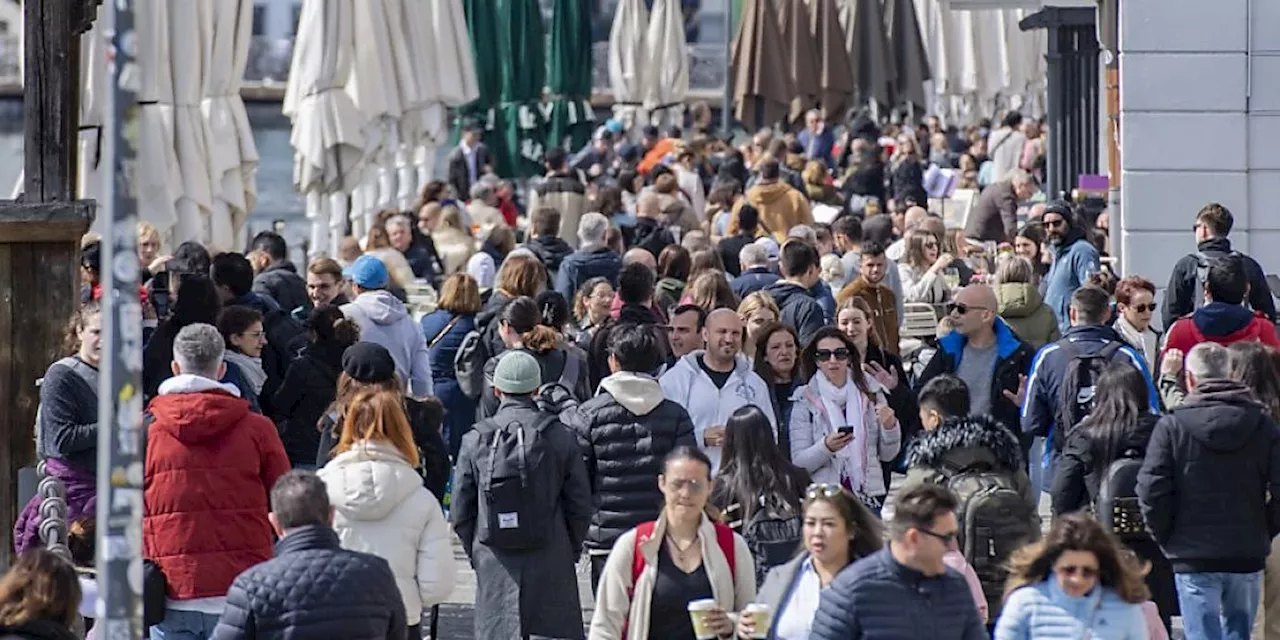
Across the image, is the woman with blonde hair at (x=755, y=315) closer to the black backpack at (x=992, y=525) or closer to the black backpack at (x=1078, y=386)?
the black backpack at (x=1078, y=386)

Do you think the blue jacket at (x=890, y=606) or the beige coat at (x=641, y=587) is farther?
the beige coat at (x=641, y=587)

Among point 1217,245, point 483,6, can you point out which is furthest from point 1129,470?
point 483,6

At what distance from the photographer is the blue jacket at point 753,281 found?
15688 mm

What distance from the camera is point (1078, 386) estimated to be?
12.4 metres

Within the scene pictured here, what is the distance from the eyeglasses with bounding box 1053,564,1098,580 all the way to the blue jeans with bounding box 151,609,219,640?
2.99 meters

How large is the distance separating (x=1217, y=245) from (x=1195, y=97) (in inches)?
91.6

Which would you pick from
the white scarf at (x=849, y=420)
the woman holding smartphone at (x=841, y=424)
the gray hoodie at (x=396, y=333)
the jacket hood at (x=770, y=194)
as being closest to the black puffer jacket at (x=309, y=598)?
the woman holding smartphone at (x=841, y=424)

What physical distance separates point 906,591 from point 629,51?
26916 millimetres

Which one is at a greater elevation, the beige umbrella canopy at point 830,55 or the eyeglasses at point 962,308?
the beige umbrella canopy at point 830,55

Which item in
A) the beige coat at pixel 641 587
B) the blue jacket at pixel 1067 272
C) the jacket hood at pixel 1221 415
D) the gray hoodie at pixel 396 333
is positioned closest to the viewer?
the beige coat at pixel 641 587

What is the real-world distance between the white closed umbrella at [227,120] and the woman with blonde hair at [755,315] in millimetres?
4404

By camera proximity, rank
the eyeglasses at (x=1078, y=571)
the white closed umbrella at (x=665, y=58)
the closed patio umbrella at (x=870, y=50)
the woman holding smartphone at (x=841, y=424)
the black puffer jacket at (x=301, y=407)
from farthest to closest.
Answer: the white closed umbrella at (x=665, y=58)
the closed patio umbrella at (x=870, y=50)
the black puffer jacket at (x=301, y=407)
the woman holding smartphone at (x=841, y=424)
the eyeglasses at (x=1078, y=571)

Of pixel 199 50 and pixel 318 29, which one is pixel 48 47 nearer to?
pixel 199 50

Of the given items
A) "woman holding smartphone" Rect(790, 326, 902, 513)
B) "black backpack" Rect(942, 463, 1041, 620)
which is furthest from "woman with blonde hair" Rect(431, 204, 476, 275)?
"black backpack" Rect(942, 463, 1041, 620)
